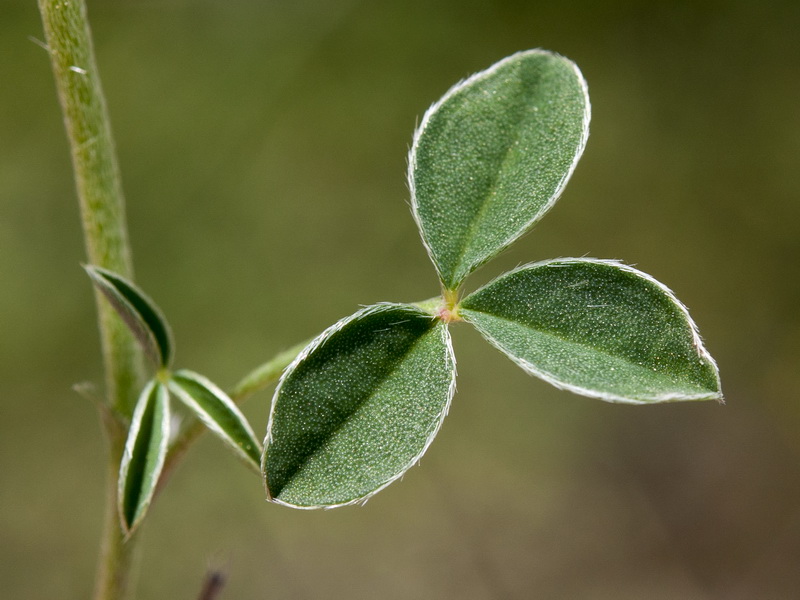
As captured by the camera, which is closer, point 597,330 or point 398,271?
point 597,330

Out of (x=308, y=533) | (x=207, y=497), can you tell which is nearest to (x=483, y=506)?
(x=308, y=533)

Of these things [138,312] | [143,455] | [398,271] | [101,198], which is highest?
[101,198]

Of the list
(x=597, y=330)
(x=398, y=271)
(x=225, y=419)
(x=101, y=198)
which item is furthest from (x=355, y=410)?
(x=398, y=271)

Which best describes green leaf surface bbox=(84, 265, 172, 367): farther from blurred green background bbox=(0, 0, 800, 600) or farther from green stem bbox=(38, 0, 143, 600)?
blurred green background bbox=(0, 0, 800, 600)

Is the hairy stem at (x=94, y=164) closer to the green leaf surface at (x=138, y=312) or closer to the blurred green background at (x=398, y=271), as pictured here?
the green leaf surface at (x=138, y=312)

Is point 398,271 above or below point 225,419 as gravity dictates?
below

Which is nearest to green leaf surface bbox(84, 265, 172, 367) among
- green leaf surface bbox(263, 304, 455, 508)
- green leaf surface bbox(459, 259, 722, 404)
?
green leaf surface bbox(263, 304, 455, 508)

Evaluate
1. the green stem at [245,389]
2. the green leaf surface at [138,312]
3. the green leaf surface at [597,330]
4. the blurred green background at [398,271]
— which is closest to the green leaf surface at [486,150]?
the green leaf surface at [597,330]

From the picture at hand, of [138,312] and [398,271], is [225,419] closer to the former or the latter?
[138,312]
